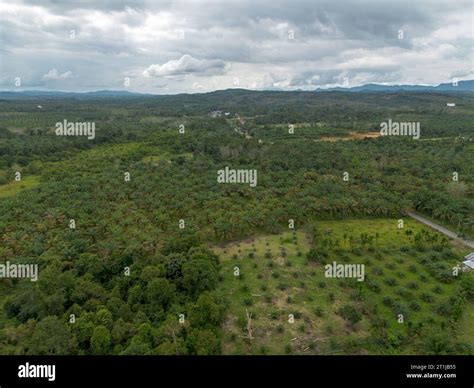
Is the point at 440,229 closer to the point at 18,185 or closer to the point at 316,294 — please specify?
the point at 316,294

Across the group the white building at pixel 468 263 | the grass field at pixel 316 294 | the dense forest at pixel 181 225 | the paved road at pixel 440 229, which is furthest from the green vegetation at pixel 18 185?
the white building at pixel 468 263

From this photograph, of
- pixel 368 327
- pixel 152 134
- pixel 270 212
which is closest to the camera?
pixel 368 327

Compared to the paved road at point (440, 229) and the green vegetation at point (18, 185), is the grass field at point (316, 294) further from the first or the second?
the green vegetation at point (18, 185)

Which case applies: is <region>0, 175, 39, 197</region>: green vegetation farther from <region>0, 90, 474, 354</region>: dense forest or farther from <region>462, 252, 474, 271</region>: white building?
<region>462, 252, 474, 271</region>: white building

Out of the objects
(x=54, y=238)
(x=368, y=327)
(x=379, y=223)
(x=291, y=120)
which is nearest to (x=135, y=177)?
(x=54, y=238)

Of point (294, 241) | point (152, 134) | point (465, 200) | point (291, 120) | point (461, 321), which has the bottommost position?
point (461, 321)
